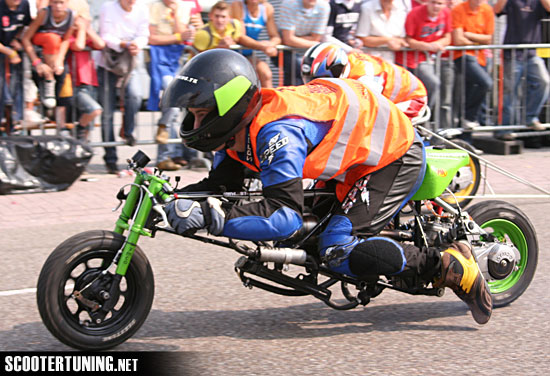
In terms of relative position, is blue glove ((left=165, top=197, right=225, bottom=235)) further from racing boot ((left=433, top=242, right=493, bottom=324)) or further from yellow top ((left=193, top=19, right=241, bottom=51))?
yellow top ((left=193, top=19, right=241, bottom=51))

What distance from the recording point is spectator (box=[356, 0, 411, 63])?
1106 cm

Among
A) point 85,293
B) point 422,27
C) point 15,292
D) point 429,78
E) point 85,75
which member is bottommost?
point 15,292

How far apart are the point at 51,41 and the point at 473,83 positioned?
5.48 meters

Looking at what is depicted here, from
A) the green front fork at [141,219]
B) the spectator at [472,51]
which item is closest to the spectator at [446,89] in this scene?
the spectator at [472,51]

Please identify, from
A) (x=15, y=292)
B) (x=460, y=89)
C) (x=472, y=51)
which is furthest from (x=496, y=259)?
(x=472, y=51)

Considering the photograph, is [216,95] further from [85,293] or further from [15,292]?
[15,292]

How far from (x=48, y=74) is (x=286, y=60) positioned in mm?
2885

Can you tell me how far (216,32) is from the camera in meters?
10.3

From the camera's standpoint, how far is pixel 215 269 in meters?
6.58

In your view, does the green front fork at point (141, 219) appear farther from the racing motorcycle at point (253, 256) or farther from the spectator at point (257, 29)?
the spectator at point (257, 29)

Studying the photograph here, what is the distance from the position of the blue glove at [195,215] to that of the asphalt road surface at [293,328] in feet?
2.27

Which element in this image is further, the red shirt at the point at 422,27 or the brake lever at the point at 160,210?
the red shirt at the point at 422,27

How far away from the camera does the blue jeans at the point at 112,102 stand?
33.8 feet

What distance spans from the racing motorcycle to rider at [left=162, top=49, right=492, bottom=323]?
12 centimetres
